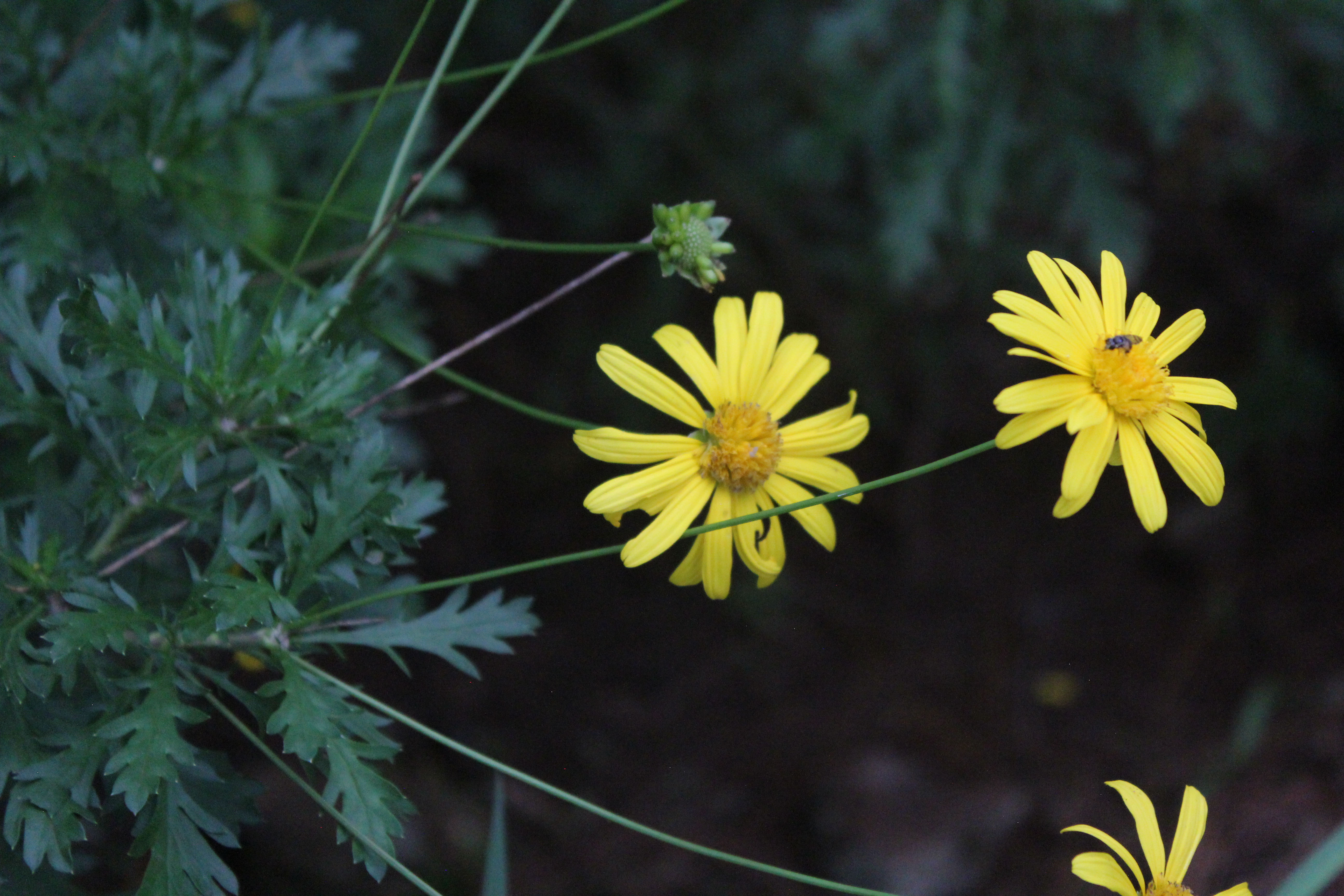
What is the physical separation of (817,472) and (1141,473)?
1.51 ft

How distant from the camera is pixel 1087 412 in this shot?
1.28 metres

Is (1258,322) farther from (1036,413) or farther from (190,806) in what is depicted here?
(190,806)

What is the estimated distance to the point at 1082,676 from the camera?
311cm

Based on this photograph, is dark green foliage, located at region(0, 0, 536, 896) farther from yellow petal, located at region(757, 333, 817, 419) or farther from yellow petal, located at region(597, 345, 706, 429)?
yellow petal, located at region(757, 333, 817, 419)

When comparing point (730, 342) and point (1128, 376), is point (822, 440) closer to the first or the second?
point (730, 342)

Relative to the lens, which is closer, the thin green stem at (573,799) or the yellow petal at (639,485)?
the thin green stem at (573,799)

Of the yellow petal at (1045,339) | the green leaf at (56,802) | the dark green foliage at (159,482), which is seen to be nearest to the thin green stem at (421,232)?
the dark green foliage at (159,482)

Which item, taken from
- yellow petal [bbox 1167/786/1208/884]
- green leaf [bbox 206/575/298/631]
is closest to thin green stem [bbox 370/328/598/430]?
green leaf [bbox 206/575/298/631]

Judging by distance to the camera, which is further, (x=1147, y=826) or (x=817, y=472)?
(x=817, y=472)

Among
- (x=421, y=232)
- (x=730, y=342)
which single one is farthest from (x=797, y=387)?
(x=421, y=232)

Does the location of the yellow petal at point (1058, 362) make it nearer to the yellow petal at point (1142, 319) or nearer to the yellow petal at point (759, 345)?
the yellow petal at point (1142, 319)

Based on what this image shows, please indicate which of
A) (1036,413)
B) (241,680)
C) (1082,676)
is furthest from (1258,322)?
(241,680)

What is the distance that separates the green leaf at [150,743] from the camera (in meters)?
1.22

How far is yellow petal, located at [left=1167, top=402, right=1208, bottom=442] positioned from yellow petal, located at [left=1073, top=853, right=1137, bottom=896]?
1.96ft
